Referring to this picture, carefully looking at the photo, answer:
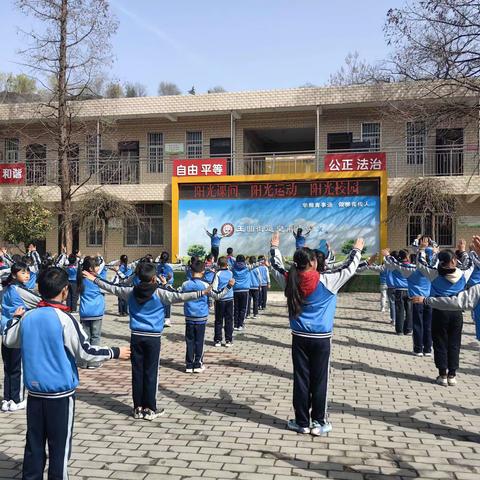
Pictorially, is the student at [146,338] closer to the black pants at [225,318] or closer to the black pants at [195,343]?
the black pants at [195,343]

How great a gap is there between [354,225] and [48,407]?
16.4 meters

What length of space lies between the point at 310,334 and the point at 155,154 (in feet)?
62.5

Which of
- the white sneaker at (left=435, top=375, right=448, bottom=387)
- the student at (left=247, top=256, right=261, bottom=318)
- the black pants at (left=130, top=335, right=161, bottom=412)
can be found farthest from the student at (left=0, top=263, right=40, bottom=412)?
the student at (left=247, top=256, right=261, bottom=318)

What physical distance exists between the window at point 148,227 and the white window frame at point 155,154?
1.58 meters

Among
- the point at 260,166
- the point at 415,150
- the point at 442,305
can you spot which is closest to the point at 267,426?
the point at 442,305

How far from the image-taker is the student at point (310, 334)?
16.6 ft

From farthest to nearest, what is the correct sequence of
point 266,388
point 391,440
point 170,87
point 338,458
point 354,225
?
1. point 170,87
2. point 354,225
3. point 266,388
4. point 391,440
5. point 338,458

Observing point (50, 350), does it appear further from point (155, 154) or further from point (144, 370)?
point (155, 154)

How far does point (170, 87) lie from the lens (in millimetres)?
53219

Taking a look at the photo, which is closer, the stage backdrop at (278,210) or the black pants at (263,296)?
the black pants at (263,296)

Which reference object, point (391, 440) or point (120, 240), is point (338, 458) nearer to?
point (391, 440)

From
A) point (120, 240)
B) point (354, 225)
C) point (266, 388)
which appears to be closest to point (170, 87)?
point (120, 240)

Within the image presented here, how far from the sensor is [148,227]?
22.8m

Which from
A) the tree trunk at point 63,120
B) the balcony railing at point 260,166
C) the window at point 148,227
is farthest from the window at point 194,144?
the tree trunk at point 63,120
